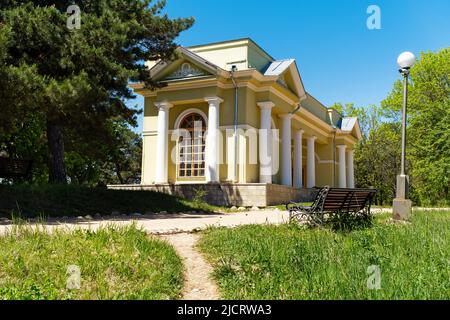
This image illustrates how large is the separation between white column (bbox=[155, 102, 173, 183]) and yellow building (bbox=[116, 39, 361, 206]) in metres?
0.05

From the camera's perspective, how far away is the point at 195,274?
519cm

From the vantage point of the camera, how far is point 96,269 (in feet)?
15.2

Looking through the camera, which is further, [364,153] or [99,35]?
[364,153]

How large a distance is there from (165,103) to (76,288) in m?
17.8

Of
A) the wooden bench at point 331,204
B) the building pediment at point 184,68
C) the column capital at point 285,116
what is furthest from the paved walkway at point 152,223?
the column capital at point 285,116

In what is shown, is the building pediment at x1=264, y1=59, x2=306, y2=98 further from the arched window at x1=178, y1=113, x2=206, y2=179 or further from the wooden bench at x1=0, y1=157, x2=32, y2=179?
the wooden bench at x1=0, y1=157, x2=32, y2=179

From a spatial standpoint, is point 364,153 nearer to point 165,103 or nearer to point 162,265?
point 165,103

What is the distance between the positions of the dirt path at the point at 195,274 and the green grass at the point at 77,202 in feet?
17.5

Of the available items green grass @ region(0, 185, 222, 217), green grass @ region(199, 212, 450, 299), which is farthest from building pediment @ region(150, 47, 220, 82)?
green grass @ region(199, 212, 450, 299)

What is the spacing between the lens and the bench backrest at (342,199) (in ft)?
28.1

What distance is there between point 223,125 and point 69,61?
955cm

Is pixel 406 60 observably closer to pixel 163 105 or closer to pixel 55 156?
pixel 55 156

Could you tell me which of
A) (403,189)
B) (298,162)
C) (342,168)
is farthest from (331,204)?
(342,168)
